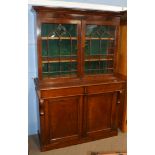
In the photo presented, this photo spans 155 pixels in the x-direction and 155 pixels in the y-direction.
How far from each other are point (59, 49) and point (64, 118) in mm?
948

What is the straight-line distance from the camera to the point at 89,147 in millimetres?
2547

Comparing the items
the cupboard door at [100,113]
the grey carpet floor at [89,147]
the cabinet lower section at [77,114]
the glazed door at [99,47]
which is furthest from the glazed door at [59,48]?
the grey carpet floor at [89,147]

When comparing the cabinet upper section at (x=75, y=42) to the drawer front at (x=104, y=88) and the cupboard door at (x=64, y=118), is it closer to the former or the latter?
the drawer front at (x=104, y=88)

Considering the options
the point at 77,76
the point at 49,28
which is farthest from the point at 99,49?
the point at 49,28

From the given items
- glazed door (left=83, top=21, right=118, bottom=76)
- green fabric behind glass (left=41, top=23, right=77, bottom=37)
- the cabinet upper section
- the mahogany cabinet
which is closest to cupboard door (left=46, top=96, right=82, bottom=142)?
the mahogany cabinet

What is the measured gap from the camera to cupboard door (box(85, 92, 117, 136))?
2578mm

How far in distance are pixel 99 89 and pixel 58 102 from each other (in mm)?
613

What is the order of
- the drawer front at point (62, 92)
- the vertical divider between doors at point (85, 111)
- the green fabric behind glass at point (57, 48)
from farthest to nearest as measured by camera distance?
1. the vertical divider between doors at point (85, 111)
2. the green fabric behind glass at point (57, 48)
3. the drawer front at point (62, 92)

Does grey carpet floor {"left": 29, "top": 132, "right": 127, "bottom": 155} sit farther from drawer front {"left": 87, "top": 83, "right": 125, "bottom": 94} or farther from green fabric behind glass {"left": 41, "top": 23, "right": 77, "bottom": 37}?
green fabric behind glass {"left": 41, "top": 23, "right": 77, "bottom": 37}

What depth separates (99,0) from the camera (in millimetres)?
2779

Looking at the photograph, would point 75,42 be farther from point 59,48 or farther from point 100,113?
point 100,113

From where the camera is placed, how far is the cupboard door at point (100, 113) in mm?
2578

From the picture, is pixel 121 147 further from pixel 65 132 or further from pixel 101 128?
pixel 65 132
